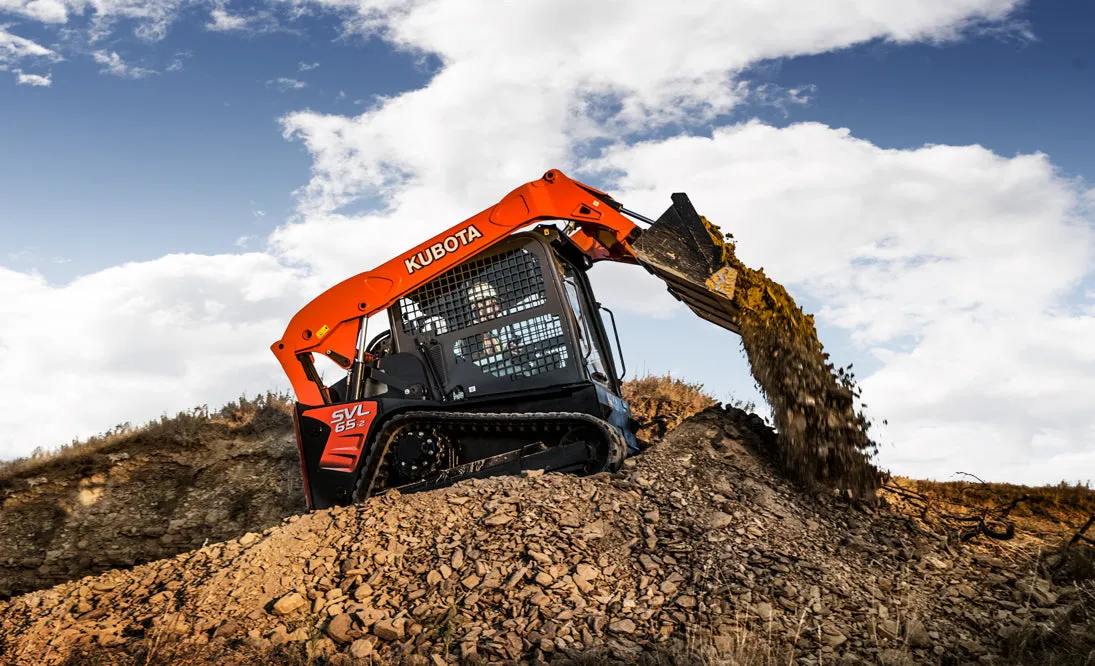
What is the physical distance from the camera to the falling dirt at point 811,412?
6875 mm

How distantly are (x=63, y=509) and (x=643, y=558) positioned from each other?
8.61 meters

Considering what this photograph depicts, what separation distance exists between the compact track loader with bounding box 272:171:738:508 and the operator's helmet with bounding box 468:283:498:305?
0.01 m

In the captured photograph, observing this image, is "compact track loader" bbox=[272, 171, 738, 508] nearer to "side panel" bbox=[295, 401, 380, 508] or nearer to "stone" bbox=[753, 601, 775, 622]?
"side panel" bbox=[295, 401, 380, 508]

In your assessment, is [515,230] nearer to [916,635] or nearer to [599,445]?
[599,445]

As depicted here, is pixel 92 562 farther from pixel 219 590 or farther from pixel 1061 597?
pixel 1061 597

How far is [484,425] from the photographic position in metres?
7.74

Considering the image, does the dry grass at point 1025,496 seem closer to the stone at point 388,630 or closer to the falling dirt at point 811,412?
the falling dirt at point 811,412

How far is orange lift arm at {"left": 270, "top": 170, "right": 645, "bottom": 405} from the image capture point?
8039 mm

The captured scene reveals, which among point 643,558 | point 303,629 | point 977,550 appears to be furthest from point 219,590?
point 977,550

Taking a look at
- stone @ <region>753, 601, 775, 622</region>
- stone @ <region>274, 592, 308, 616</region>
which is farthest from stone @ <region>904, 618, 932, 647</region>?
stone @ <region>274, 592, 308, 616</region>

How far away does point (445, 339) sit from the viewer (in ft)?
26.8

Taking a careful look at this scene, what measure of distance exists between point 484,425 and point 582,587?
8.66 ft

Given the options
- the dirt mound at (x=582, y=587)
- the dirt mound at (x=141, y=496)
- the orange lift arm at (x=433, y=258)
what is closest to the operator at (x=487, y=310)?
the orange lift arm at (x=433, y=258)

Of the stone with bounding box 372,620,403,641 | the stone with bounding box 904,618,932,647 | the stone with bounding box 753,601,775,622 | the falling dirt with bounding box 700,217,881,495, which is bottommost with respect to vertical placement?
the stone with bounding box 904,618,932,647
